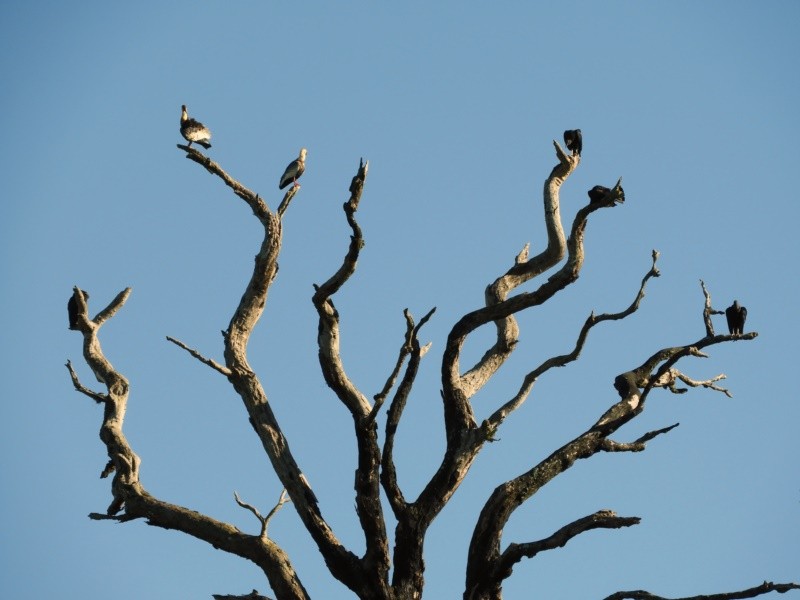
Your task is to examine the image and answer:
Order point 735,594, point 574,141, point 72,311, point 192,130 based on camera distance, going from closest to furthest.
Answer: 1. point 735,594
2. point 72,311
3. point 574,141
4. point 192,130

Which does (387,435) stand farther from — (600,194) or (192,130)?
(192,130)

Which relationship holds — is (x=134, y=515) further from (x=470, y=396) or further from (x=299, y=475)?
(x=470, y=396)

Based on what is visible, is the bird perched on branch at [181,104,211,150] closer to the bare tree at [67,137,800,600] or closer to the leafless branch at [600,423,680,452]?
the bare tree at [67,137,800,600]

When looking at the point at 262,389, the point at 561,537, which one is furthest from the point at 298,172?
the point at 561,537

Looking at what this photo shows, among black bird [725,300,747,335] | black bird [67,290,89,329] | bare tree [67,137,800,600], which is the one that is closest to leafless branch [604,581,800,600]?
bare tree [67,137,800,600]

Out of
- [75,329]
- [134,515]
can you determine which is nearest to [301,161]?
[75,329]

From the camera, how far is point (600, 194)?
34.1ft

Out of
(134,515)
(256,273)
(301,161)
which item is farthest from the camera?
(301,161)

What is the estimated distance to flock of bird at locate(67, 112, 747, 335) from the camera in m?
Result: 10.5

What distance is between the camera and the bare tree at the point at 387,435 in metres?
9.44

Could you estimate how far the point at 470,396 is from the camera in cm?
1062

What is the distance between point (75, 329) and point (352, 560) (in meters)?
3.70

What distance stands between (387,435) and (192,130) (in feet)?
22.0

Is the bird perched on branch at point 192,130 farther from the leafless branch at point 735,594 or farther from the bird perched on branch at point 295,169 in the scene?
the leafless branch at point 735,594
